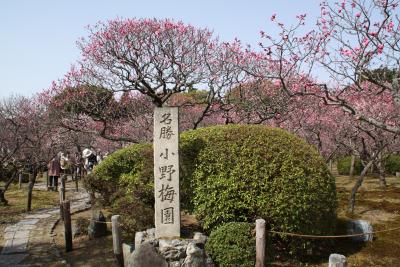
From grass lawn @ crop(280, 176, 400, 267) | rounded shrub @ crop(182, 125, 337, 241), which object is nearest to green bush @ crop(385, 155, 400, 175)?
grass lawn @ crop(280, 176, 400, 267)

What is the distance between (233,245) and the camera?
7.85 meters

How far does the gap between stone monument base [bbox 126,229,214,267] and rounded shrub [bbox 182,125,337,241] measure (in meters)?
0.94

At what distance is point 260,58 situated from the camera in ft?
59.1

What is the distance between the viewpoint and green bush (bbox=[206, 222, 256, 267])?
7.71m

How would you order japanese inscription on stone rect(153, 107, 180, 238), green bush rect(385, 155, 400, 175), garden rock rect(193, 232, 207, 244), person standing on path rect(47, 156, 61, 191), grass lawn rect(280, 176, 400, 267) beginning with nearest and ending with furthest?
garden rock rect(193, 232, 207, 244) < japanese inscription on stone rect(153, 107, 180, 238) < grass lawn rect(280, 176, 400, 267) < person standing on path rect(47, 156, 61, 191) < green bush rect(385, 155, 400, 175)

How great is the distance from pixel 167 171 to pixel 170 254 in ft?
5.80

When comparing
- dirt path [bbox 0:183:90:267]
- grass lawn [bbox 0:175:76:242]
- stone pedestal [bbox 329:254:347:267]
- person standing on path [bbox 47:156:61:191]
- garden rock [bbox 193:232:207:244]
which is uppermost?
person standing on path [bbox 47:156:61:191]

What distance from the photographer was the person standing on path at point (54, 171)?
70.9ft

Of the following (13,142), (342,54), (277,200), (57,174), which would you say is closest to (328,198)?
(277,200)

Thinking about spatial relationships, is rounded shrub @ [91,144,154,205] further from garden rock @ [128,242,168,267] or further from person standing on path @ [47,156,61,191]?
person standing on path @ [47,156,61,191]

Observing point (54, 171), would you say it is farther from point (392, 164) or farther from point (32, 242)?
point (392, 164)

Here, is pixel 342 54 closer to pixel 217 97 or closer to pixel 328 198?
pixel 328 198

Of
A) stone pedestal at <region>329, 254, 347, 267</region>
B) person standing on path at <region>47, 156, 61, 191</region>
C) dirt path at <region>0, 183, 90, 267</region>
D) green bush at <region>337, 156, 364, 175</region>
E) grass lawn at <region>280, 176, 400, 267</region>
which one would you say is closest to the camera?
stone pedestal at <region>329, 254, 347, 267</region>

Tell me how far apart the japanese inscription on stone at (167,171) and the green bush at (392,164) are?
88.1ft
